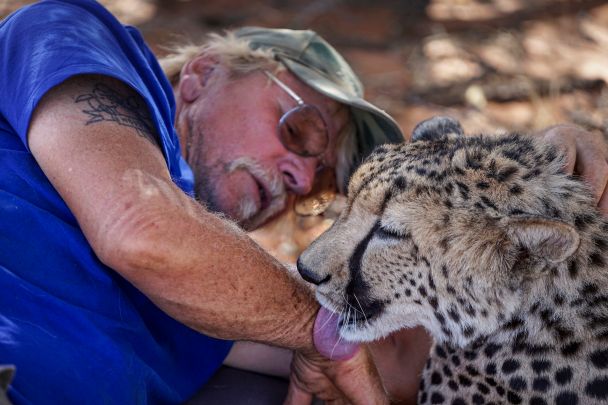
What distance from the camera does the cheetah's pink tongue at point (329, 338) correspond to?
2068 mm

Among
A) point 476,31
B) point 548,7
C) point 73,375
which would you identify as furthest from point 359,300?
point 548,7

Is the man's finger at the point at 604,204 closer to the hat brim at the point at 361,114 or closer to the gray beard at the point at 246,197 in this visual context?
the hat brim at the point at 361,114

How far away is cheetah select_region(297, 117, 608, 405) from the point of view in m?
1.84

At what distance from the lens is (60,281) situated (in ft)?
6.66

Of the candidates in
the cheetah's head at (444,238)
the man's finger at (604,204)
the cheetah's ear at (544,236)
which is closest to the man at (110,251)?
the cheetah's head at (444,238)

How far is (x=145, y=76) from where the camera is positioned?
7.84 ft

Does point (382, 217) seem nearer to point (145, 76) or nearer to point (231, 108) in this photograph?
point (145, 76)

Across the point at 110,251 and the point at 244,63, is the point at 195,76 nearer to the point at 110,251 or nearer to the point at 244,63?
the point at 244,63

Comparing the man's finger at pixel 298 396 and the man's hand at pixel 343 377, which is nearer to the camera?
the man's hand at pixel 343 377

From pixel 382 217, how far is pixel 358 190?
15cm

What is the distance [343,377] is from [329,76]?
1.51 metres

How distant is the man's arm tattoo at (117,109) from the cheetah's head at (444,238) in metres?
0.59

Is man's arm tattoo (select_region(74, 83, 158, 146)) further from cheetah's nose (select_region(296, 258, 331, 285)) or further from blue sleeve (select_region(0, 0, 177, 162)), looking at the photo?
cheetah's nose (select_region(296, 258, 331, 285))

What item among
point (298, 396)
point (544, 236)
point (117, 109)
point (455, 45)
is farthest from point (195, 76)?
point (455, 45)
